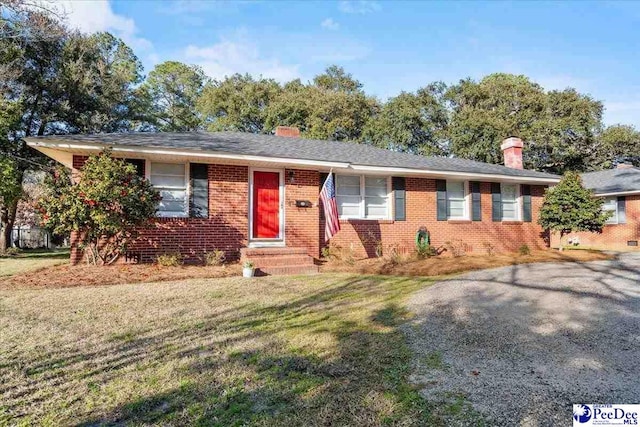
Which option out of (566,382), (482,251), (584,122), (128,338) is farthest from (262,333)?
(584,122)

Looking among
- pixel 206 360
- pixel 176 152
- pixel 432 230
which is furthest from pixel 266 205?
pixel 206 360

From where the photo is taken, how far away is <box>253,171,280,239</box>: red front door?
10094 millimetres

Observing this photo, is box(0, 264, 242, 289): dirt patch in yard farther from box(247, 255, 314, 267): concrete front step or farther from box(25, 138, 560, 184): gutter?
box(25, 138, 560, 184): gutter

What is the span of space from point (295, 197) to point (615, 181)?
57.2 ft

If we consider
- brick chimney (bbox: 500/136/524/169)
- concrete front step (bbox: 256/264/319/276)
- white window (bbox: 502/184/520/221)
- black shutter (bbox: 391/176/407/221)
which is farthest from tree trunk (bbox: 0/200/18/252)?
brick chimney (bbox: 500/136/524/169)

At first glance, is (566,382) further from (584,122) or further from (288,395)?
(584,122)

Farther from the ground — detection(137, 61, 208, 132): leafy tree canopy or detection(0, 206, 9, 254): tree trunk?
detection(137, 61, 208, 132): leafy tree canopy

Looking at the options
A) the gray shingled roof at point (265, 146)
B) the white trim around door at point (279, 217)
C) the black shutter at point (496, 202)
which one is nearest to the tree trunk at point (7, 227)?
the gray shingled roof at point (265, 146)

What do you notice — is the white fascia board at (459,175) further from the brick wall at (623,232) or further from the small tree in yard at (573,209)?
the brick wall at (623,232)

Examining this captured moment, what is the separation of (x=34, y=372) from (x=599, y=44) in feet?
61.8

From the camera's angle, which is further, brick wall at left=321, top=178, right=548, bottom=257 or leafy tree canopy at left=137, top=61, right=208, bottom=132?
leafy tree canopy at left=137, top=61, right=208, bottom=132

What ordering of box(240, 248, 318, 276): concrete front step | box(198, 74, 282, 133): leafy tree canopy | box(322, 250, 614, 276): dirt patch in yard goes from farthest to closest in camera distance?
box(198, 74, 282, 133): leafy tree canopy < box(240, 248, 318, 276): concrete front step < box(322, 250, 614, 276): dirt patch in yard

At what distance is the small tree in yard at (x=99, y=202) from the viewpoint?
751 centimetres

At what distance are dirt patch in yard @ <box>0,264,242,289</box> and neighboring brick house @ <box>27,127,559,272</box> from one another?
28.7 inches
